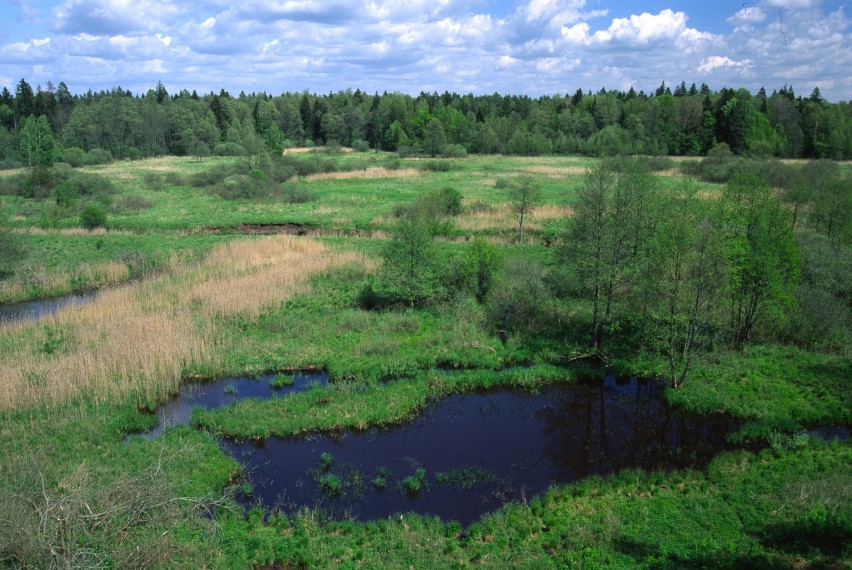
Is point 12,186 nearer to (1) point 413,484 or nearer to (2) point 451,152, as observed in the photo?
(1) point 413,484

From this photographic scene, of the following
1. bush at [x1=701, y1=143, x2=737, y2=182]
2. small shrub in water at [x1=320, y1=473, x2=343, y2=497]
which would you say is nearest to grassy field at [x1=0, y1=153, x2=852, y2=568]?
small shrub in water at [x1=320, y1=473, x2=343, y2=497]

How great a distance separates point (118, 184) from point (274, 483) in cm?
5853

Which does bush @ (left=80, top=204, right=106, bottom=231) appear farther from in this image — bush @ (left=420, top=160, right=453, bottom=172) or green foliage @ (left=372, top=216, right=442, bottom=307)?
bush @ (left=420, top=160, right=453, bottom=172)

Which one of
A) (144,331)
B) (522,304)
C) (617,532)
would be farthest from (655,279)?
(144,331)

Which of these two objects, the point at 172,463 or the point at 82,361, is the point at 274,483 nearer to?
the point at 172,463

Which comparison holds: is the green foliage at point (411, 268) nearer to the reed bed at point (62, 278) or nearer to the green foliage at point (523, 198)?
the green foliage at point (523, 198)

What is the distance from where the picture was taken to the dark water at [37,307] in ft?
87.7

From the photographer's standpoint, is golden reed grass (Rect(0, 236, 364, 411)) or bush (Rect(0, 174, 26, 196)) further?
bush (Rect(0, 174, 26, 196))

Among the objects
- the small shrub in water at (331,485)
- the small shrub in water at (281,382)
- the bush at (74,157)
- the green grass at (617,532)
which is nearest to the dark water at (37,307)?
the small shrub in water at (281,382)

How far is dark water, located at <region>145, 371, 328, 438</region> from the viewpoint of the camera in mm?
19172

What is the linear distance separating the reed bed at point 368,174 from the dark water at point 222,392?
170 ft

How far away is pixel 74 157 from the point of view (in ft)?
270

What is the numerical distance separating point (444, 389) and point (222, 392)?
7.76 metres

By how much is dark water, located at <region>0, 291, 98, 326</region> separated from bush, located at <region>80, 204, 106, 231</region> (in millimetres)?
14241
